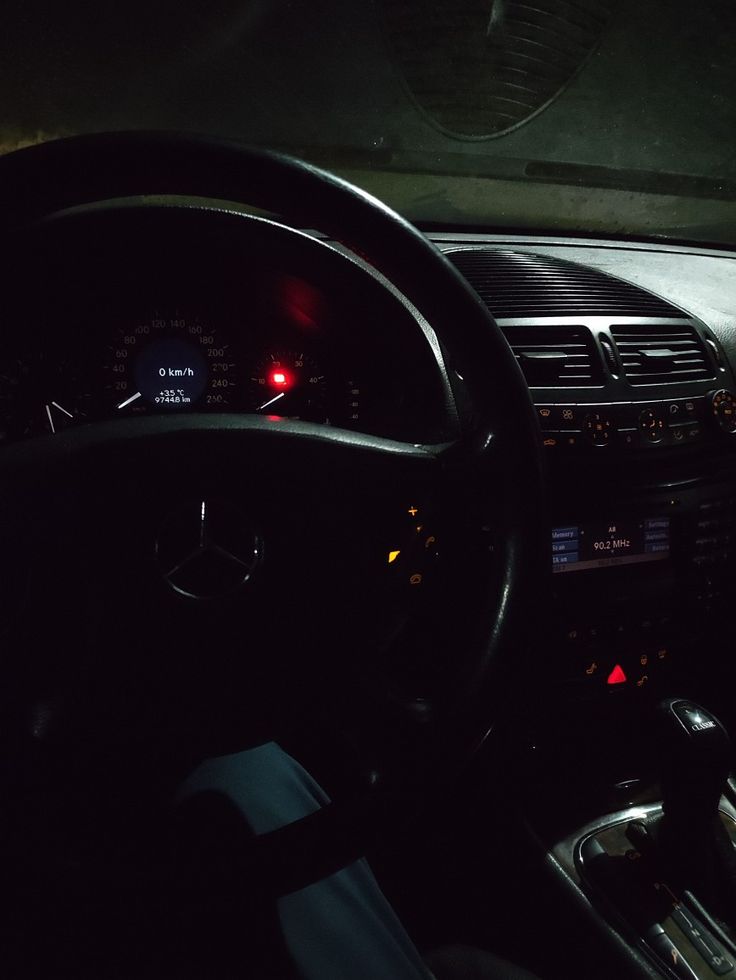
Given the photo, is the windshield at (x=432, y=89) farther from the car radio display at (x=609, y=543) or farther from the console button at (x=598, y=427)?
the car radio display at (x=609, y=543)

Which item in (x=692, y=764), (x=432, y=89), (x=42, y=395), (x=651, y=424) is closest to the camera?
(x=42, y=395)

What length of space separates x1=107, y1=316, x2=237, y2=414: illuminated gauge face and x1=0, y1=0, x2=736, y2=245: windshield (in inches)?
29.3

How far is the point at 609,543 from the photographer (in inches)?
59.6

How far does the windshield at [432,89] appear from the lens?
158 cm

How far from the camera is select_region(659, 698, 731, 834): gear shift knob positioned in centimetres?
137

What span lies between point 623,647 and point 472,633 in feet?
2.74

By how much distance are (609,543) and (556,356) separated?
0.38 m

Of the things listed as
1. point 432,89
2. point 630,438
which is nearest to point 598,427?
point 630,438

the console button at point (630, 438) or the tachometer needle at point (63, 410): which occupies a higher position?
the tachometer needle at point (63, 410)

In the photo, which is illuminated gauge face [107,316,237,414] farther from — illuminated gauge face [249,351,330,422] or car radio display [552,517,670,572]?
car radio display [552,517,670,572]

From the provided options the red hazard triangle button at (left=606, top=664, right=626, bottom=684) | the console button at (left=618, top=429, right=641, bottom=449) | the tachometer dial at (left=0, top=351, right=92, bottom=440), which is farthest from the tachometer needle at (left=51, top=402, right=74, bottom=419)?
the red hazard triangle button at (left=606, top=664, right=626, bottom=684)

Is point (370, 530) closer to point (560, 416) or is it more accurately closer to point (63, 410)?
point (63, 410)

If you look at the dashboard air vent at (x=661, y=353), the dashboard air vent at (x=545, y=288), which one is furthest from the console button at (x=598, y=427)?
the dashboard air vent at (x=545, y=288)

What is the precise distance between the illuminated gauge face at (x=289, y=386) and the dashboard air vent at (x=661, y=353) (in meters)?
0.65
